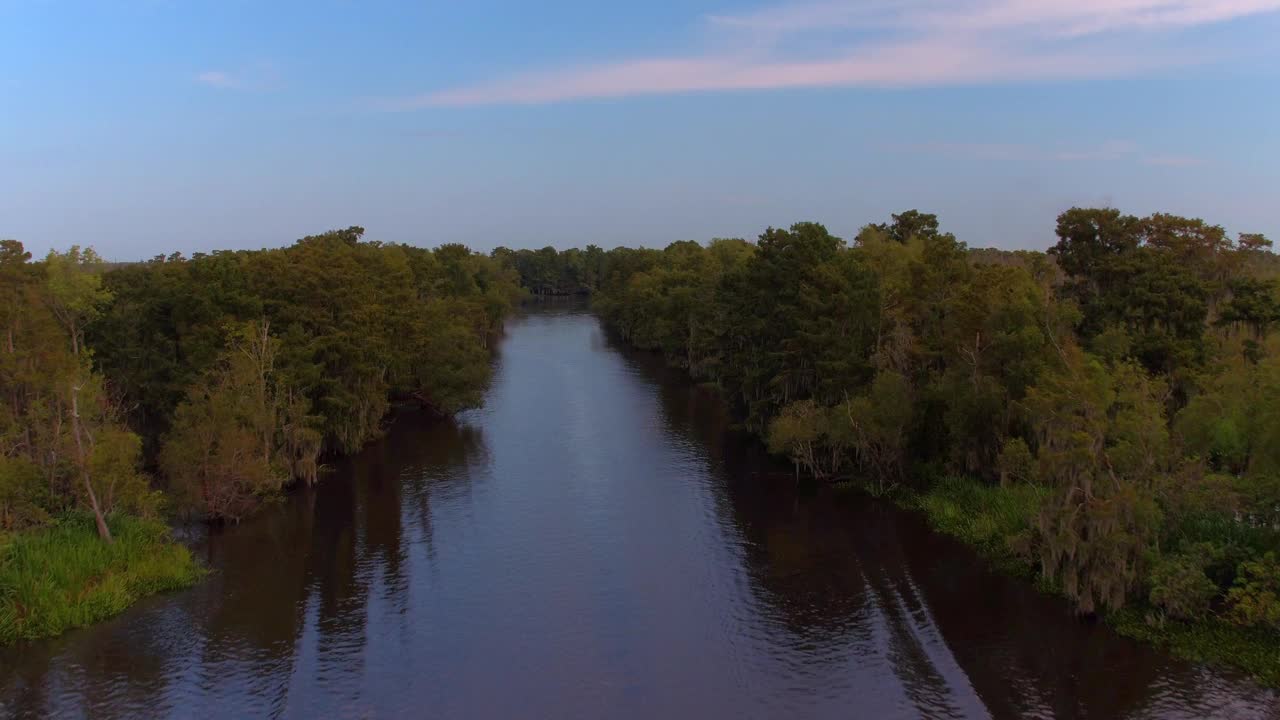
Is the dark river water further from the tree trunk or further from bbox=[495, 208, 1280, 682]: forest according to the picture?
the tree trunk

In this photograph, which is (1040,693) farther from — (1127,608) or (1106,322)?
(1106,322)

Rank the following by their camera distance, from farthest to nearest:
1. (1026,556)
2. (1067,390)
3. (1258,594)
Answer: (1026,556), (1067,390), (1258,594)

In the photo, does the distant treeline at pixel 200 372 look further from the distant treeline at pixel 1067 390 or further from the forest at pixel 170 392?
the distant treeline at pixel 1067 390

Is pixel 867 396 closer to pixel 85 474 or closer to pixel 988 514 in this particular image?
pixel 988 514

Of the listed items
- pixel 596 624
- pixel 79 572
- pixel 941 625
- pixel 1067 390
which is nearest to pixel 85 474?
pixel 79 572

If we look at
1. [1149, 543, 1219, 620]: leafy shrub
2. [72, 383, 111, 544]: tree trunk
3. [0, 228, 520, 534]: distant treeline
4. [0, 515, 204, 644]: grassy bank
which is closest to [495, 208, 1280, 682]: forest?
[1149, 543, 1219, 620]: leafy shrub
